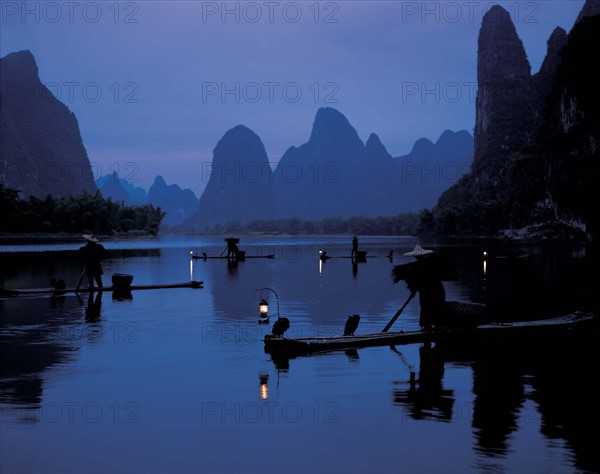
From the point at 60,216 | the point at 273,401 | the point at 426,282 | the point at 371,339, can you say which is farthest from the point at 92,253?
the point at 60,216

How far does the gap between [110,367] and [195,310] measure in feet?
42.4

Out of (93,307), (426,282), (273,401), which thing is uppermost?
(426,282)

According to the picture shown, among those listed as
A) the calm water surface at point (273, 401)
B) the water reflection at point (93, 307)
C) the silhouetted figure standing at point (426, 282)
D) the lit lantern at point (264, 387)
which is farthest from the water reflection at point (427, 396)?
the water reflection at point (93, 307)

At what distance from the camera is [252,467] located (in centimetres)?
988

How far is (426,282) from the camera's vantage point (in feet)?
63.9

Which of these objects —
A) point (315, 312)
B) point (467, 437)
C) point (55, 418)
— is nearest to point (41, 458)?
point (55, 418)

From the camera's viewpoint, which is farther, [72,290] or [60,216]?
[60,216]

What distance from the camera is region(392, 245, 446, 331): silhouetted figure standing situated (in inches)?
763

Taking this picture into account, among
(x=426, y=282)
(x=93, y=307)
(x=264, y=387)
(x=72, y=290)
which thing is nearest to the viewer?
(x=264, y=387)

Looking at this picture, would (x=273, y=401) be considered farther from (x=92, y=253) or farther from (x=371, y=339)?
(x=92, y=253)

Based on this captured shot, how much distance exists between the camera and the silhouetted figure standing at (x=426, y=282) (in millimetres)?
19375

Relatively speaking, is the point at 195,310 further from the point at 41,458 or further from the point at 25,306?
the point at 41,458

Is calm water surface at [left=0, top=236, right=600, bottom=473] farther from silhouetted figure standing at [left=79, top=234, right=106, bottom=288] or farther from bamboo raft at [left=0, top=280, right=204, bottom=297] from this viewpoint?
silhouetted figure standing at [left=79, top=234, right=106, bottom=288]

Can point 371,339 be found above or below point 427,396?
above
